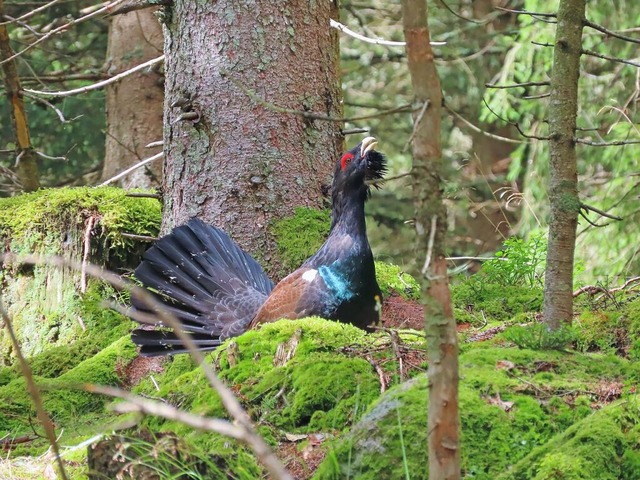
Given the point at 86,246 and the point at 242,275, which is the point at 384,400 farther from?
the point at 86,246

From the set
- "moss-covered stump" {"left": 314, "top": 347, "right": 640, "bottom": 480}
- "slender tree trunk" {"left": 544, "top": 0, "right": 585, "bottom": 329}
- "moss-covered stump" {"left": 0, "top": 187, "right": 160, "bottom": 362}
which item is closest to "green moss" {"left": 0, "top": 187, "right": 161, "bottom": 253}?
"moss-covered stump" {"left": 0, "top": 187, "right": 160, "bottom": 362}

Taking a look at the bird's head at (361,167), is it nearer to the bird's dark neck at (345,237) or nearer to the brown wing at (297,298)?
the bird's dark neck at (345,237)

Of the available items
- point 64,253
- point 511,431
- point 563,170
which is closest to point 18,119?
point 64,253

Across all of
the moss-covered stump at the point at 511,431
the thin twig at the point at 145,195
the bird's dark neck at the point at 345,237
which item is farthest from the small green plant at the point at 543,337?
the thin twig at the point at 145,195

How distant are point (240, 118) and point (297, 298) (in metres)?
1.48

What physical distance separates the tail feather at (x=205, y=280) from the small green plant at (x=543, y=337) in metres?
2.46

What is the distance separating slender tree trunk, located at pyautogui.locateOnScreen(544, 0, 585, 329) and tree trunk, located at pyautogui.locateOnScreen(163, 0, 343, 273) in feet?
8.69

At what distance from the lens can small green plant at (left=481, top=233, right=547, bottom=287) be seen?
6.05 metres

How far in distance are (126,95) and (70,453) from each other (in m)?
6.31

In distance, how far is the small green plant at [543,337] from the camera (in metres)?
3.81

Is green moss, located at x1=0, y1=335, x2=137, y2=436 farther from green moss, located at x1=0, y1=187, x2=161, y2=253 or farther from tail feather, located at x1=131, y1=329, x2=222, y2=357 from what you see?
green moss, located at x1=0, y1=187, x2=161, y2=253

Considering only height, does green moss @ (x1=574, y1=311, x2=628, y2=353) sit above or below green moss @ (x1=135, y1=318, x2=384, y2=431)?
above

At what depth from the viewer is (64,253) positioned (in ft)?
23.0

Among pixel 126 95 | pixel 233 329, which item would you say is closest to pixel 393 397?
pixel 233 329
